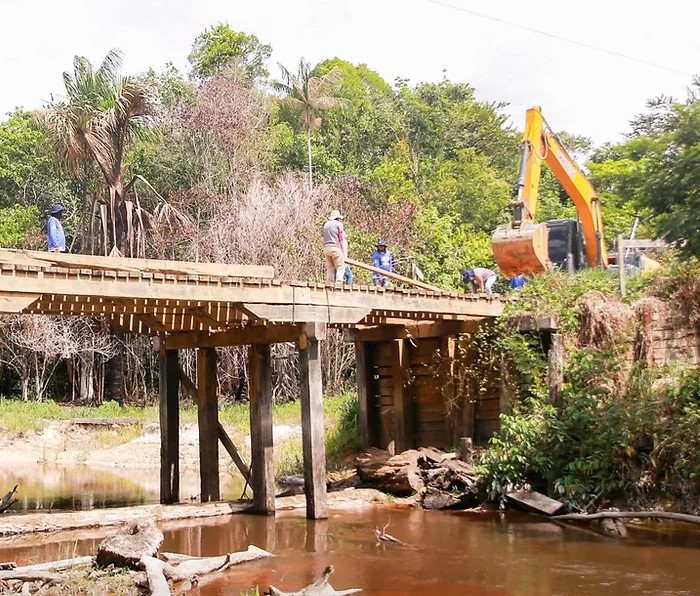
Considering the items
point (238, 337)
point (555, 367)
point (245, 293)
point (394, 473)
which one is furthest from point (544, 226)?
point (245, 293)

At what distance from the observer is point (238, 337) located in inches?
624

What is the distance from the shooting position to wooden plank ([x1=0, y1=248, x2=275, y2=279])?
11.8m

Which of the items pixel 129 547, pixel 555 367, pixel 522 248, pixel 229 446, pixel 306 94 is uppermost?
pixel 306 94

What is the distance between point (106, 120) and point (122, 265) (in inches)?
715

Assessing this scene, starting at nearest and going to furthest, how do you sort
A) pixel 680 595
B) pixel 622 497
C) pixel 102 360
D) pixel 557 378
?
pixel 680 595 → pixel 622 497 → pixel 557 378 → pixel 102 360

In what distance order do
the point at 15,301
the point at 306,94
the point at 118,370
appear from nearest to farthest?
the point at 15,301 < the point at 118,370 < the point at 306,94

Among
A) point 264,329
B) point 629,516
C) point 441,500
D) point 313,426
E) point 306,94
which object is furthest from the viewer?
point 306,94

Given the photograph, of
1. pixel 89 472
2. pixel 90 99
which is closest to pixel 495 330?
pixel 89 472

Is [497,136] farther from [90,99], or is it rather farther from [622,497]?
[622,497]

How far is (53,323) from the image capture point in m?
32.4

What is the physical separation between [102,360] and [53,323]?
271cm

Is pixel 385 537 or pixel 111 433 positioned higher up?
pixel 111 433

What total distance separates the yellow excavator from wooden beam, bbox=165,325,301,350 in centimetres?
510

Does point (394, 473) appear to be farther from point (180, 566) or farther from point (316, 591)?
point (316, 591)
